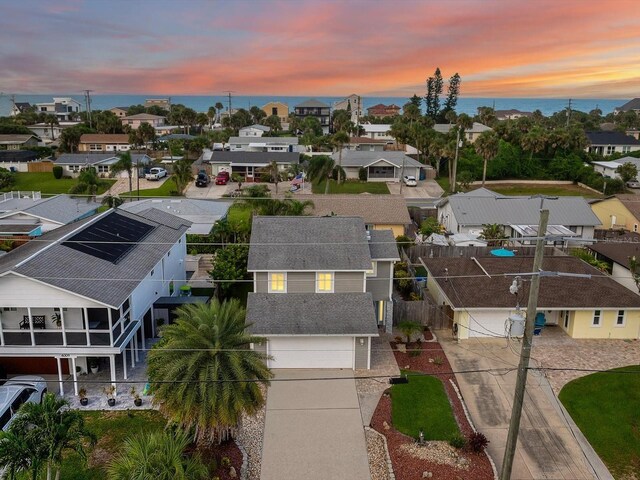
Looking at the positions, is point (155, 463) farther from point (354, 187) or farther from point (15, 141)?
point (15, 141)

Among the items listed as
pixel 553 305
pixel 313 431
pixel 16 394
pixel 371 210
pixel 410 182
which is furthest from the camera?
pixel 410 182

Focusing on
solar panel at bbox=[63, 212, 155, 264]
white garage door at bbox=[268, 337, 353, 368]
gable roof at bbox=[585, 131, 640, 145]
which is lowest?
white garage door at bbox=[268, 337, 353, 368]

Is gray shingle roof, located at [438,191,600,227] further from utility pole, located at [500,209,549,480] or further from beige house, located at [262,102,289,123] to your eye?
beige house, located at [262,102,289,123]

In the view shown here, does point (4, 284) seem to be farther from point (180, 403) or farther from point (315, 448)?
point (315, 448)

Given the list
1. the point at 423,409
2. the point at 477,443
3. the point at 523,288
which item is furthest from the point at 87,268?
the point at 523,288

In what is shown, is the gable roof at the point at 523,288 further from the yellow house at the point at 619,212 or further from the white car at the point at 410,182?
the white car at the point at 410,182

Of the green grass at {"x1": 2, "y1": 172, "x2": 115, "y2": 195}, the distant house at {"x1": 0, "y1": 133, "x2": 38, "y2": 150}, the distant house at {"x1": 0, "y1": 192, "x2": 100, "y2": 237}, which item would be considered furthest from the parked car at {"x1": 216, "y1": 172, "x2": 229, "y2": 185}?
the distant house at {"x1": 0, "y1": 133, "x2": 38, "y2": 150}
